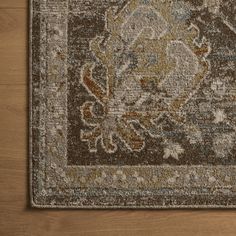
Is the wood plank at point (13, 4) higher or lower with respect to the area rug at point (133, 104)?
higher

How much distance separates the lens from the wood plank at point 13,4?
0.90 meters

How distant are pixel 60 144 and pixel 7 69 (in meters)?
0.21

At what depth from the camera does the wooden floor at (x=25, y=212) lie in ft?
2.86

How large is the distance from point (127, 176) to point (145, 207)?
80 millimetres

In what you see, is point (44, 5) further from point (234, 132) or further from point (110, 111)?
point (234, 132)

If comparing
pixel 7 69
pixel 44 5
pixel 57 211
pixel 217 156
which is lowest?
pixel 57 211

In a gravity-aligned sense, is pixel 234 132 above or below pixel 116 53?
below

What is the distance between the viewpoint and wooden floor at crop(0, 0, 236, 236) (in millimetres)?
872

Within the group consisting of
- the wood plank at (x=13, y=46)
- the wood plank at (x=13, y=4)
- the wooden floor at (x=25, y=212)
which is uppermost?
the wood plank at (x=13, y=4)

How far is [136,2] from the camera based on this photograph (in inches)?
35.4

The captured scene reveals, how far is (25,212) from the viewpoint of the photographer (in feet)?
2.90

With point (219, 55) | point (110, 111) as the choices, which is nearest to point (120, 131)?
point (110, 111)

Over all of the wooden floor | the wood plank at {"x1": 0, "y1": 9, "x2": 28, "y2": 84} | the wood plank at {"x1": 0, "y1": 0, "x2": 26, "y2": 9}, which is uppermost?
the wood plank at {"x1": 0, "y1": 0, "x2": 26, "y2": 9}

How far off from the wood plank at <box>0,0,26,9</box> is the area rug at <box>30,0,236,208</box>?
3 centimetres
